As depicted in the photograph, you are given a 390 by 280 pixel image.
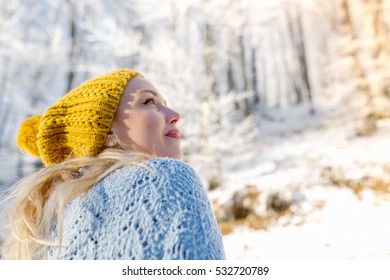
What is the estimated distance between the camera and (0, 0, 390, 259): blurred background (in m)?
3.19

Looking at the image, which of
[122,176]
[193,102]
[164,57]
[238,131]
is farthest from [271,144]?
[122,176]

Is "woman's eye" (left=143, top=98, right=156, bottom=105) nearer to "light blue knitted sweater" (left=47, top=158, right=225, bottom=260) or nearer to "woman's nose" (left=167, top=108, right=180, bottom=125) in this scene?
"woman's nose" (left=167, top=108, right=180, bottom=125)

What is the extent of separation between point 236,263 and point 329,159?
3.55 m

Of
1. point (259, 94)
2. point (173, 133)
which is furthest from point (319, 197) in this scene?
point (173, 133)

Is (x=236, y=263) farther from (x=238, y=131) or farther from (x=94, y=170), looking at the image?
(x=238, y=131)

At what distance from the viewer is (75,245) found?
485 mm

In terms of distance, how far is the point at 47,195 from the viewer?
2.12ft

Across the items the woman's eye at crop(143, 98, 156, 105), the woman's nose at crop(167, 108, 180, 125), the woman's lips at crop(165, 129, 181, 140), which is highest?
the woman's eye at crop(143, 98, 156, 105)

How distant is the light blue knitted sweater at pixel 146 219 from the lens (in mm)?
416

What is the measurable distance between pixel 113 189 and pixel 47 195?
239 mm

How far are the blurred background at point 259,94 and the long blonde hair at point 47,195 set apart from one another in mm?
2349

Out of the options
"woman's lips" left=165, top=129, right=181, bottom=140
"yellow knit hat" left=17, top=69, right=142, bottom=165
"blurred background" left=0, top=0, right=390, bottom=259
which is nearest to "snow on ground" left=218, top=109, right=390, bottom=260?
"blurred background" left=0, top=0, right=390, bottom=259

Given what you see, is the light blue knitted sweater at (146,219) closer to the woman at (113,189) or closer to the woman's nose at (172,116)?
the woman at (113,189)

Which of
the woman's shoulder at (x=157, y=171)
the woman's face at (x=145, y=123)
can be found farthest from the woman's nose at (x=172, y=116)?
the woman's shoulder at (x=157, y=171)
